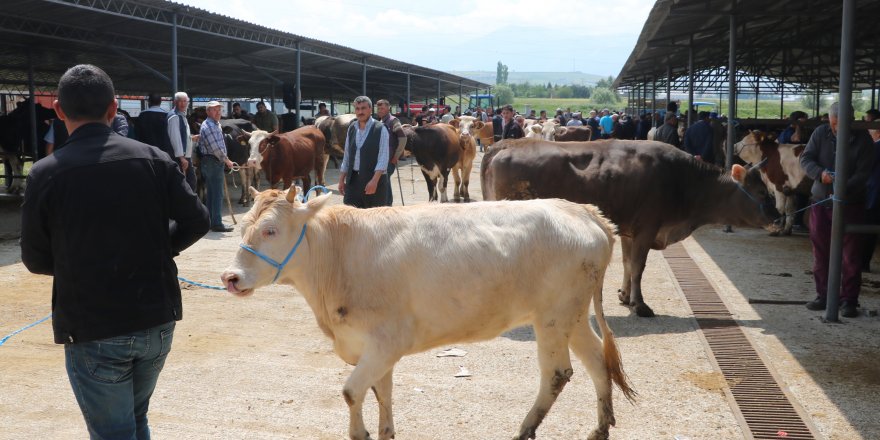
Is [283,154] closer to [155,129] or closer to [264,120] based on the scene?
[155,129]

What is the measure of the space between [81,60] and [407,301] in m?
23.0

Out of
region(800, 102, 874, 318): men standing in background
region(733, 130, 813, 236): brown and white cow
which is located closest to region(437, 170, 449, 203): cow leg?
region(733, 130, 813, 236): brown and white cow

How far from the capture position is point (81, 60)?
24484 millimetres

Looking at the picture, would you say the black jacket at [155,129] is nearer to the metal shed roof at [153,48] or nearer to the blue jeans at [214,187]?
the blue jeans at [214,187]

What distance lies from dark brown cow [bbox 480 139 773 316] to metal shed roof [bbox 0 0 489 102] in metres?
9.80

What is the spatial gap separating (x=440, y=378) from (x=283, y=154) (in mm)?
10656

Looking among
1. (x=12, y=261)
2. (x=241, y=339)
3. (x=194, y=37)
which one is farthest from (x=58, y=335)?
(x=194, y=37)

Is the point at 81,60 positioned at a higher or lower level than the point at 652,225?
higher

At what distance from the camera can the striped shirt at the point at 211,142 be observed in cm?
1323

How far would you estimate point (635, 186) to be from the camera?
338 inches

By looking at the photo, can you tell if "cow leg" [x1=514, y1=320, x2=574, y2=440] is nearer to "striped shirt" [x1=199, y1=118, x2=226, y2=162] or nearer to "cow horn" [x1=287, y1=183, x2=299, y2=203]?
"cow horn" [x1=287, y1=183, x2=299, y2=203]

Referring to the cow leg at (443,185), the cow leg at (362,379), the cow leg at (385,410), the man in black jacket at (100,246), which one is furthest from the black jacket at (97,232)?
the cow leg at (443,185)

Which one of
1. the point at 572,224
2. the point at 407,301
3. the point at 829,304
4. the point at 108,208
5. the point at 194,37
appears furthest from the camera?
the point at 194,37

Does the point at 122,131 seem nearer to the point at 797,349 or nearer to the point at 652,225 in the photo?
the point at 652,225
